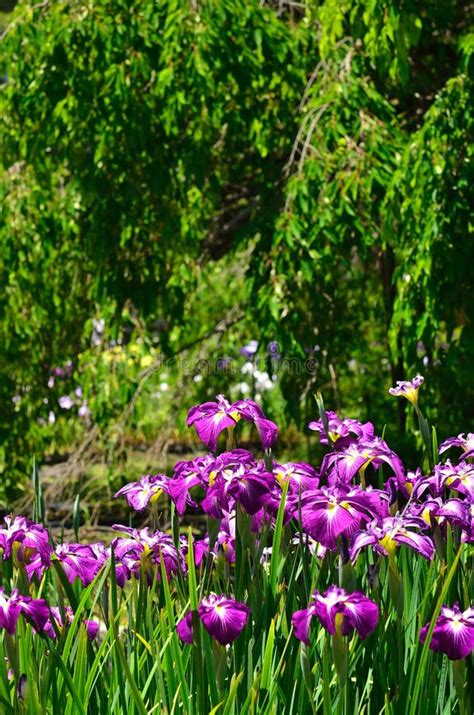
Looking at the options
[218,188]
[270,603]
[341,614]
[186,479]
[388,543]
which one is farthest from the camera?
[218,188]

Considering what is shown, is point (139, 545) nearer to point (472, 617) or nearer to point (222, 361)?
point (472, 617)

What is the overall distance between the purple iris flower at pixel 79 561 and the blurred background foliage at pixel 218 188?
2.13 meters

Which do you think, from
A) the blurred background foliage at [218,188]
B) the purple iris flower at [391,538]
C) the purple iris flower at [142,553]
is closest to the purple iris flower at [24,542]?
the purple iris flower at [142,553]

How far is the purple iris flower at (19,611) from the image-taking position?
136 centimetres

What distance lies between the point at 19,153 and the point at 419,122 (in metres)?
1.94

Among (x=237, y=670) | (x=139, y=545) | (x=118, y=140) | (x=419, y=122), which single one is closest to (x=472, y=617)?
(x=237, y=670)

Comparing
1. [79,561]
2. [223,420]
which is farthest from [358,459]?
[79,561]

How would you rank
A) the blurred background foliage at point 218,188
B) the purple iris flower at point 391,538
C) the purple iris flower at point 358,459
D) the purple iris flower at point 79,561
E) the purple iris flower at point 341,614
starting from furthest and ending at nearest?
the blurred background foliage at point 218,188
the purple iris flower at point 79,561
the purple iris flower at point 358,459
the purple iris flower at point 391,538
the purple iris flower at point 341,614

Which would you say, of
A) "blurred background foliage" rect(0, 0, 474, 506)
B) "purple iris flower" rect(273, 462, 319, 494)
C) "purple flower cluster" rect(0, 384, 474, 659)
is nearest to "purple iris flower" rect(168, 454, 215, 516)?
"purple flower cluster" rect(0, 384, 474, 659)

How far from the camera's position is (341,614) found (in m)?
1.19

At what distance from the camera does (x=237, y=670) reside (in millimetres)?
1408

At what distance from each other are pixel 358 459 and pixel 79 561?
48 centimetres

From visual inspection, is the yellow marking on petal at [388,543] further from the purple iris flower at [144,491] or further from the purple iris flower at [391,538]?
the purple iris flower at [144,491]

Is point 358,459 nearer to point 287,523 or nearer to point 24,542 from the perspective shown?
point 287,523
